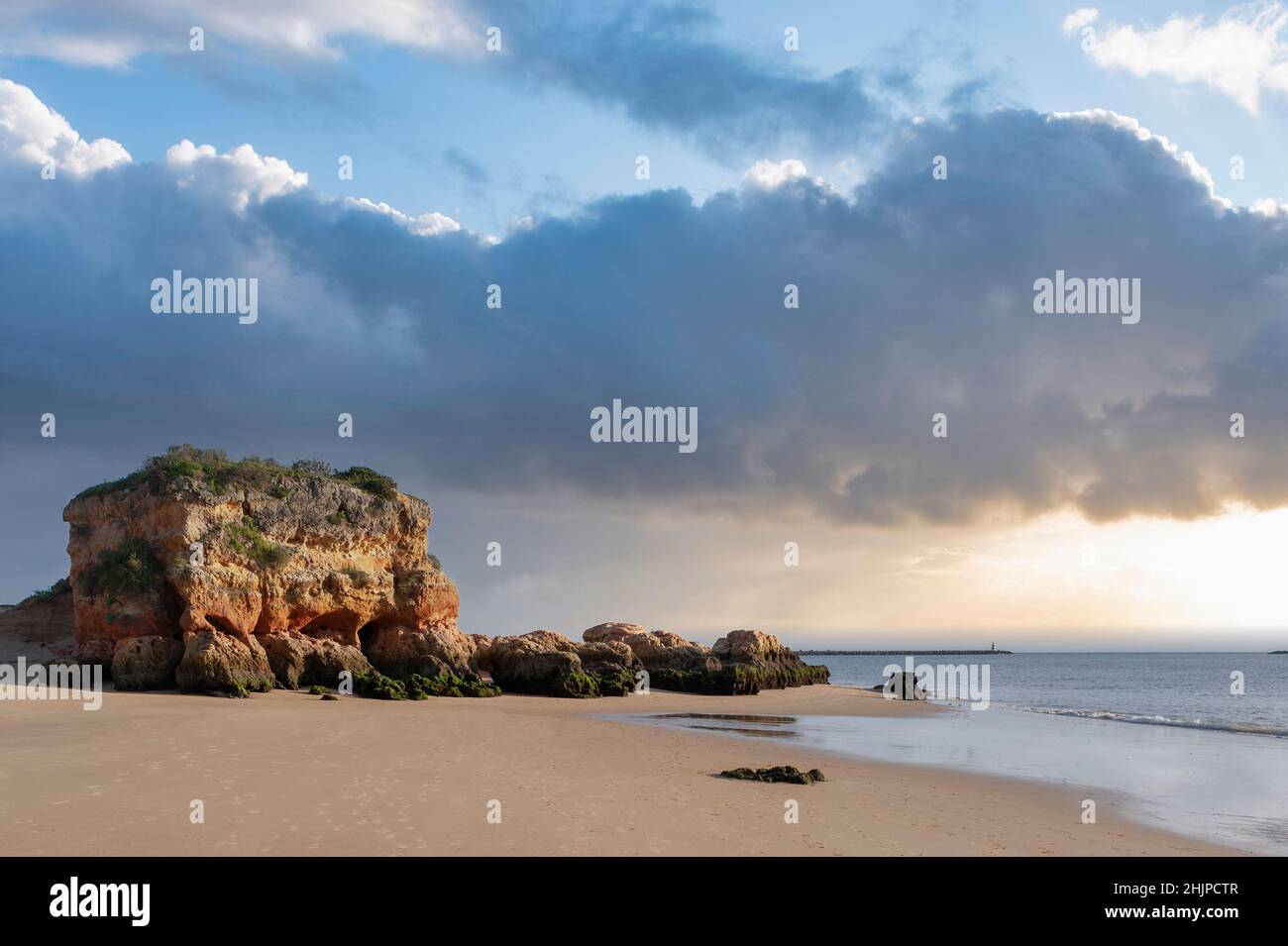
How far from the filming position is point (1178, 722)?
33.6 m

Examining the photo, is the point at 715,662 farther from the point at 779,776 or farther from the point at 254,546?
the point at 779,776

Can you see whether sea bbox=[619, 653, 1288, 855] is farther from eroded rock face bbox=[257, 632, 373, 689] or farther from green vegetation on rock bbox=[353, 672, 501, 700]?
eroded rock face bbox=[257, 632, 373, 689]

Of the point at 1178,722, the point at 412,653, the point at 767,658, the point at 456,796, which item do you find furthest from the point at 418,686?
the point at 1178,722

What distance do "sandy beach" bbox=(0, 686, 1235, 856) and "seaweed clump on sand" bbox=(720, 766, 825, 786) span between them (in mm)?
320

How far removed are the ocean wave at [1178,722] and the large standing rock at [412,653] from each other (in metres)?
25.3

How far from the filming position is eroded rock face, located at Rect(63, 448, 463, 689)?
28031 mm

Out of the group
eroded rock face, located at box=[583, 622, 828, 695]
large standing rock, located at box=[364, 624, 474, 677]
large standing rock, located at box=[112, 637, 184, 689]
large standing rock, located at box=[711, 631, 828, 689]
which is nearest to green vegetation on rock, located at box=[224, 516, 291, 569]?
large standing rock, located at box=[112, 637, 184, 689]

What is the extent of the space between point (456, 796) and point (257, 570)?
21.1m

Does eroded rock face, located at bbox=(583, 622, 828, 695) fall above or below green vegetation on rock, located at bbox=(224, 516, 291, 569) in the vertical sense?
below

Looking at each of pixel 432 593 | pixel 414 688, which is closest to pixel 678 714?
pixel 414 688

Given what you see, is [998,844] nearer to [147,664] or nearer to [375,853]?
[375,853]

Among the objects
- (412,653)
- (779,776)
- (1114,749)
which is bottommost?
(1114,749)

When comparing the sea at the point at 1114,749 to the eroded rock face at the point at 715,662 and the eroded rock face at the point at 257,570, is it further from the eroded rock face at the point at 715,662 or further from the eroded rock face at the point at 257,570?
the eroded rock face at the point at 257,570
